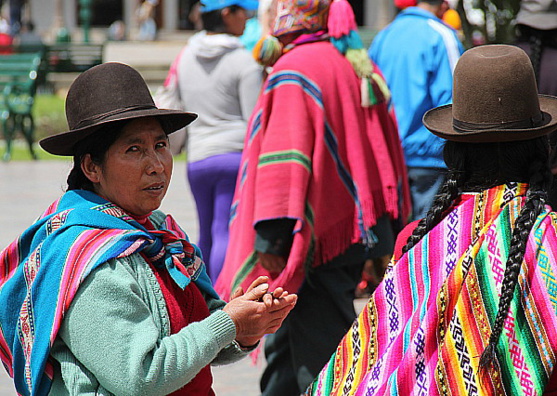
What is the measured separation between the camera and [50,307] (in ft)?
7.65

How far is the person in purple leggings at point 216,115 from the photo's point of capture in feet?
18.5

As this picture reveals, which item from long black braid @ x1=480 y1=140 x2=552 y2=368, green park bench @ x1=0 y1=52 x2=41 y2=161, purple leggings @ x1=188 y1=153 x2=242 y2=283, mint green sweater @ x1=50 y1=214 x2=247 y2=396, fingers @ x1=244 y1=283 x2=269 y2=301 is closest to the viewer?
long black braid @ x1=480 y1=140 x2=552 y2=368

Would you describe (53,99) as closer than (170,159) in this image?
No

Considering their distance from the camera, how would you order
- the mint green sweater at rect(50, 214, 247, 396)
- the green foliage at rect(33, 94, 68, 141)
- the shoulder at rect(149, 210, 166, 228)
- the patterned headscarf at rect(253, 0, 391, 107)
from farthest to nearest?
the green foliage at rect(33, 94, 68, 141)
the patterned headscarf at rect(253, 0, 391, 107)
the shoulder at rect(149, 210, 166, 228)
the mint green sweater at rect(50, 214, 247, 396)

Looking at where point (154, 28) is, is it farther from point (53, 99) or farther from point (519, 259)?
point (519, 259)

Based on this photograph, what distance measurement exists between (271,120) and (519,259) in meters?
2.28

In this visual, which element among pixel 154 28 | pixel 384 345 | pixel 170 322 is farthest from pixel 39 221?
pixel 154 28

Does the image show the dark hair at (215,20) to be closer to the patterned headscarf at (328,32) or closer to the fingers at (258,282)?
the patterned headscarf at (328,32)

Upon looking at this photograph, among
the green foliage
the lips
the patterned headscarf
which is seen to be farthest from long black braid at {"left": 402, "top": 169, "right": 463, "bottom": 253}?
the green foliage

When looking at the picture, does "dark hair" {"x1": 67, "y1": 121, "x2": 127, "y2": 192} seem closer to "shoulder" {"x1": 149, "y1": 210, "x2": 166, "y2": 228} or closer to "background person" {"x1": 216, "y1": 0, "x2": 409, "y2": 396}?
"shoulder" {"x1": 149, "y1": 210, "x2": 166, "y2": 228}

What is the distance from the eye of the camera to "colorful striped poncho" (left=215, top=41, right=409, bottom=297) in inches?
166

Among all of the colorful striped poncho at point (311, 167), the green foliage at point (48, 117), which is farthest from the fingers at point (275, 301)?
the green foliage at point (48, 117)

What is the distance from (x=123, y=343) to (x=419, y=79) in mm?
3851

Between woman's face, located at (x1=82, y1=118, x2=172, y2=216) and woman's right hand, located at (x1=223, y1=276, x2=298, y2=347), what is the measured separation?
0.34 metres
